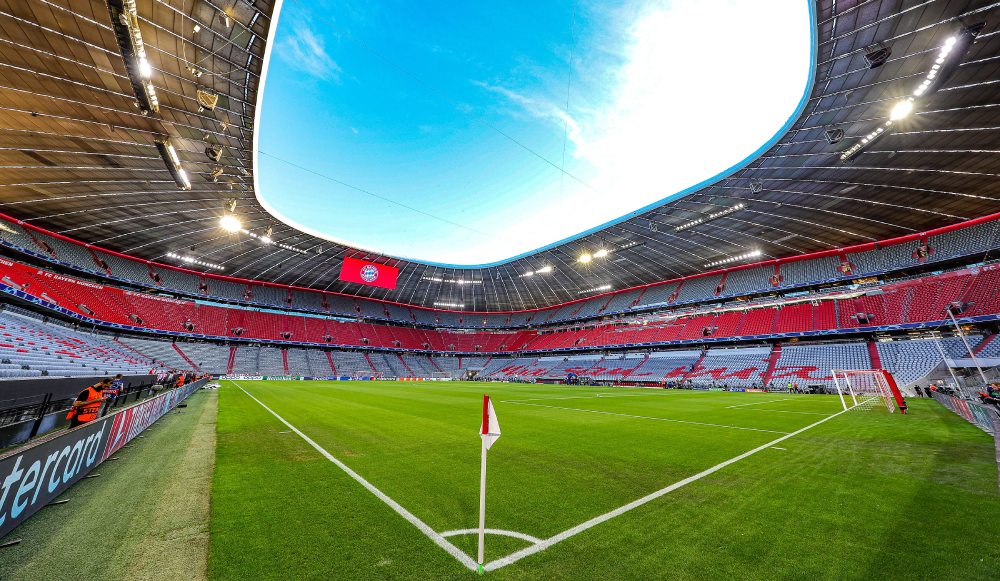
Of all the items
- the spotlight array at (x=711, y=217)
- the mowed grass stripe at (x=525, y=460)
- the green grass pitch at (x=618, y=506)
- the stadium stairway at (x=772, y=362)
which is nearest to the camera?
the green grass pitch at (x=618, y=506)

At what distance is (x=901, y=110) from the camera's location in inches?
597

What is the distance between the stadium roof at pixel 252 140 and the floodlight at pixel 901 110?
9.9 inches

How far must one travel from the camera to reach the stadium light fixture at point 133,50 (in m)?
9.94

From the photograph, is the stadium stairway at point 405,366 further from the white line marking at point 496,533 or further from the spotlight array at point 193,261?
the white line marking at point 496,533

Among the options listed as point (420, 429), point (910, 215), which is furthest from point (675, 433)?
point (910, 215)

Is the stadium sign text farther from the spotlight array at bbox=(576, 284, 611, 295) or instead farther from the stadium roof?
the spotlight array at bbox=(576, 284, 611, 295)

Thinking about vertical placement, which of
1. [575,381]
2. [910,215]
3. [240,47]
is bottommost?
[575,381]

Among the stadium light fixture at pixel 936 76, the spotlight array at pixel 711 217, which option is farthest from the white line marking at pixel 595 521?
the spotlight array at pixel 711 217

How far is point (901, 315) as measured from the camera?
2912 centimetres

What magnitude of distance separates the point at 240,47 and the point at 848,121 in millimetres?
27768

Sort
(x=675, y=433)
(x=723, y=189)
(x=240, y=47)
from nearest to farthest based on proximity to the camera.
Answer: (x=675, y=433) → (x=240, y=47) → (x=723, y=189)

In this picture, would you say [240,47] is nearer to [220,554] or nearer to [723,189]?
[220,554]

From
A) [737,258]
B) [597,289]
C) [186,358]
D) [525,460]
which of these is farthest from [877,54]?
[186,358]

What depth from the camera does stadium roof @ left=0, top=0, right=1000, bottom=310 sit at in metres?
12.1
